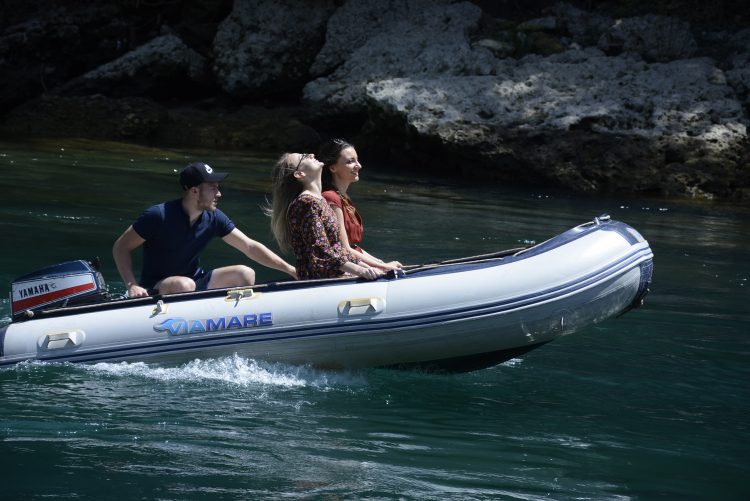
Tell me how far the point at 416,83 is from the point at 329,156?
907cm

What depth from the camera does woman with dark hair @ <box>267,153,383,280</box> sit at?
5250 millimetres

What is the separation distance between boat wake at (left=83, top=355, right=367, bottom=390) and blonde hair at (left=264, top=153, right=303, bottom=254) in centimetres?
63

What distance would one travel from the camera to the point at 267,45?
695 inches

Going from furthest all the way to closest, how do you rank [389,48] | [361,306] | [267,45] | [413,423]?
1. [267,45]
2. [389,48]
3. [361,306]
4. [413,423]

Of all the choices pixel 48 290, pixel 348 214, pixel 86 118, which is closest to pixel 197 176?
pixel 348 214

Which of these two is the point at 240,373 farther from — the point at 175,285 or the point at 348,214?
the point at 348,214

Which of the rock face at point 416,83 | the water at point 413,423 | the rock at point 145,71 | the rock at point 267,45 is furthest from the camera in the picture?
the rock at point 145,71

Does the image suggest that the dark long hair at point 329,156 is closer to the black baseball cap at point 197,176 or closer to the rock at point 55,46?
the black baseball cap at point 197,176

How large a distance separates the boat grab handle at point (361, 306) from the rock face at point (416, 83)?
26.8ft

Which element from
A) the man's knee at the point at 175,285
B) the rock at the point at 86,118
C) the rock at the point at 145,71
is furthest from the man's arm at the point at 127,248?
the rock at the point at 145,71

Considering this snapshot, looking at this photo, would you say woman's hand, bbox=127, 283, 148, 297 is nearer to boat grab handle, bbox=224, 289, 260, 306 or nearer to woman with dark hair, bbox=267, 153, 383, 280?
boat grab handle, bbox=224, 289, 260, 306

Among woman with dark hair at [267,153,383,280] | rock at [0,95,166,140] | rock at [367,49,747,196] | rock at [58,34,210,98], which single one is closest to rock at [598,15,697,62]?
rock at [367,49,747,196]

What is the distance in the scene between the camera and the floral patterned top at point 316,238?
5.24 meters

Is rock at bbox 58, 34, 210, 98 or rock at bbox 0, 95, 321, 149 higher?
rock at bbox 58, 34, 210, 98
